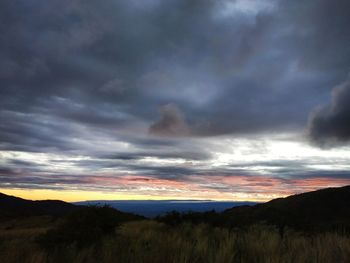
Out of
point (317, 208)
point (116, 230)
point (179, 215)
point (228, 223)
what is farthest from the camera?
point (317, 208)

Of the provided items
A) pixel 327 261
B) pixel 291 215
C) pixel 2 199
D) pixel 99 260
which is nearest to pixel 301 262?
pixel 327 261

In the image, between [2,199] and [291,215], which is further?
[2,199]

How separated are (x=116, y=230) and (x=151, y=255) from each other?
410 inches

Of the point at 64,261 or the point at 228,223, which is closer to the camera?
the point at 64,261

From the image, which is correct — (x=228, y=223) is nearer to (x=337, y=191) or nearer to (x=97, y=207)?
(x=97, y=207)

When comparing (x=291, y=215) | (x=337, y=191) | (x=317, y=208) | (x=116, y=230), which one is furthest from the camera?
(x=337, y=191)

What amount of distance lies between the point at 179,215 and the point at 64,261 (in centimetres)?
2134

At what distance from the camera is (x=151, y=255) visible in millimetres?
8031

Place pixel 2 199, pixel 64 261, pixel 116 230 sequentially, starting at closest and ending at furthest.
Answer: pixel 64 261 < pixel 116 230 < pixel 2 199

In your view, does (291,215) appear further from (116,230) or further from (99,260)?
(99,260)

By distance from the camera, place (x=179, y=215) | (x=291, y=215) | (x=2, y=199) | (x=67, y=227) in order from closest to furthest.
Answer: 1. (x=67, y=227)
2. (x=179, y=215)
3. (x=291, y=215)
4. (x=2, y=199)

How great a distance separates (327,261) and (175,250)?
10.5ft

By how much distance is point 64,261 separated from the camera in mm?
7992

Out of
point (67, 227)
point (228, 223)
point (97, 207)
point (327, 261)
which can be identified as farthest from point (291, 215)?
point (327, 261)
